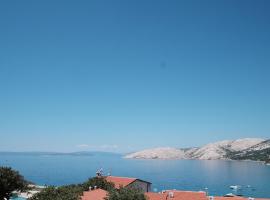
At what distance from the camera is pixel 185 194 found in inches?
2699

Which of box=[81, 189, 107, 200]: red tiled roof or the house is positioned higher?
the house

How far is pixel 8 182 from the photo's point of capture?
180 feet

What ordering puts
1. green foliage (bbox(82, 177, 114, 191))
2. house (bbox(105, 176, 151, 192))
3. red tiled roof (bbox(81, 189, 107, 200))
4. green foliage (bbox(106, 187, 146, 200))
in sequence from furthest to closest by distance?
house (bbox(105, 176, 151, 192)), green foliage (bbox(82, 177, 114, 191)), red tiled roof (bbox(81, 189, 107, 200)), green foliage (bbox(106, 187, 146, 200))

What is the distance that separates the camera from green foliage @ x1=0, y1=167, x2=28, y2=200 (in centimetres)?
5419

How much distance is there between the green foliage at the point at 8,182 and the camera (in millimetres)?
54188

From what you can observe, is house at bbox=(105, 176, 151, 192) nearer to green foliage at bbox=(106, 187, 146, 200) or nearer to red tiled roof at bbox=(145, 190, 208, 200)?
red tiled roof at bbox=(145, 190, 208, 200)

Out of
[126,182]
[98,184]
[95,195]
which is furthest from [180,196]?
[126,182]

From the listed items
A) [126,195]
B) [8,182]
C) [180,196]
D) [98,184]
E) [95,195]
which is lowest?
[180,196]

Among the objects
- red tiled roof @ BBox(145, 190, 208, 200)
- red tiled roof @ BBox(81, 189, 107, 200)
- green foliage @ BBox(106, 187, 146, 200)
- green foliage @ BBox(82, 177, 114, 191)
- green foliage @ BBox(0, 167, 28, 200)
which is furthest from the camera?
green foliage @ BBox(82, 177, 114, 191)

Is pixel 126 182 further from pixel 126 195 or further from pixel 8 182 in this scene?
pixel 126 195

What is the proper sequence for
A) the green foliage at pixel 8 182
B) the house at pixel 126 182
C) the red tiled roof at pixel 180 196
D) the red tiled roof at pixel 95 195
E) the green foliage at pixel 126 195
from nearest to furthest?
the green foliage at pixel 126 195 < the green foliage at pixel 8 182 < the red tiled roof at pixel 95 195 < the red tiled roof at pixel 180 196 < the house at pixel 126 182

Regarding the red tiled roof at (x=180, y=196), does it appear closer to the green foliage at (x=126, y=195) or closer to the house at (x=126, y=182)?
the house at (x=126, y=182)

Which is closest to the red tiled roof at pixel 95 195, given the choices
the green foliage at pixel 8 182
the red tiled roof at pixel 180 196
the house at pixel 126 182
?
the red tiled roof at pixel 180 196

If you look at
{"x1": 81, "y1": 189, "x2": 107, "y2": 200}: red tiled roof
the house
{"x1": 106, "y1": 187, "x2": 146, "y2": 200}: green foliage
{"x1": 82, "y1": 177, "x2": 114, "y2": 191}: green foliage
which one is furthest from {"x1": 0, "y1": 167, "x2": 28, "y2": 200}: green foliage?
the house
